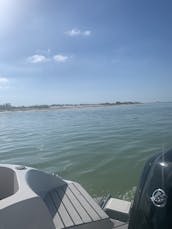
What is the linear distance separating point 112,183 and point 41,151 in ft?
17.1

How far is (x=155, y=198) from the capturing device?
69.5 inches

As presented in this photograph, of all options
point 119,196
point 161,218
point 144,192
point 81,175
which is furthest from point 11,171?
point 81,175

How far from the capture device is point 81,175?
6617 millimetres

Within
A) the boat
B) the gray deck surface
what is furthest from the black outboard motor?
the gray deck surface

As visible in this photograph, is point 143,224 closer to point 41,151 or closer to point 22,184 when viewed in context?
point 22,184

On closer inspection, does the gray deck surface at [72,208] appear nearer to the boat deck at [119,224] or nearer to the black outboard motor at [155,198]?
the boat deck at [119,224]

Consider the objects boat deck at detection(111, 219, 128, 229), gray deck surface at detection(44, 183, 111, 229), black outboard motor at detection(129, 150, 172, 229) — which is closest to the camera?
black outboard motor at detection(129, 150, 172, 229)

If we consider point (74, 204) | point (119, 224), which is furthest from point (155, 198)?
point (74, 204)

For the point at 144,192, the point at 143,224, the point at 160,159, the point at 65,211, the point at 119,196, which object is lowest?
the point at 119,196

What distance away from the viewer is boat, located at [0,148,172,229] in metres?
A: 1.77

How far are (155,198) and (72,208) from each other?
118 cm

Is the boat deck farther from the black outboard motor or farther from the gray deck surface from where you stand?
the black outboard motor

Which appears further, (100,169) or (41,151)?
(41,151)

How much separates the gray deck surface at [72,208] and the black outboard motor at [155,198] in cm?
68
